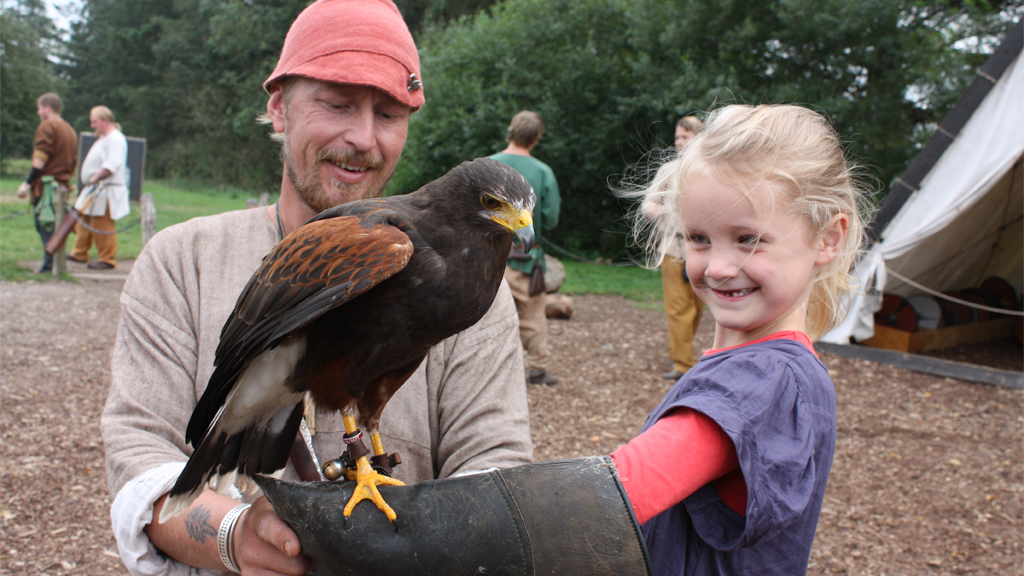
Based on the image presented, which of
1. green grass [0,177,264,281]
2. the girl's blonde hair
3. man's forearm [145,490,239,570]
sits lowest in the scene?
green grass [0,177,264,281]

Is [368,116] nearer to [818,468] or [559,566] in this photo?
[559,566]

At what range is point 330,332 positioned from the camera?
148cm

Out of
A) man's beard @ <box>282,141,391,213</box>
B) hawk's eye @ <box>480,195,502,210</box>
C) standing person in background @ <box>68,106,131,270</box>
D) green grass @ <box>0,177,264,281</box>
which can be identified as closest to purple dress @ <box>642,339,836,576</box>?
hawk's eye @ <box>480,195,502,210</box>

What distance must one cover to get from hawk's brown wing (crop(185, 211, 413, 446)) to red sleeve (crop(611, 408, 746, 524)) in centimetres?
59

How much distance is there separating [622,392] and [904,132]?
1001cm

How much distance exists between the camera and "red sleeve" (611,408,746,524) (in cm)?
113

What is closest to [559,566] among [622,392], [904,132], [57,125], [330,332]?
[330,332]

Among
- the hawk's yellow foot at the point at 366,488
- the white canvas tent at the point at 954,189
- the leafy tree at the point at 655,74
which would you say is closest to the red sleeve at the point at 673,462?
the hawk's yellow foot at the point at 366,488

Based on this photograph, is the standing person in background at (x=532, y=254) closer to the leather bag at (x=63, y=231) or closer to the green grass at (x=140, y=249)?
the green grass at (x=140, y=249)

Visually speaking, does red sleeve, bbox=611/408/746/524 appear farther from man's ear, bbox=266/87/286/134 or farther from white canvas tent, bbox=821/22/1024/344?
white canvas tent, bbox=821/22/1024/344

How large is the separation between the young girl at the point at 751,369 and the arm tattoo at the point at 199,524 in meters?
0.93

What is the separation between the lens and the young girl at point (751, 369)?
1.13 metres

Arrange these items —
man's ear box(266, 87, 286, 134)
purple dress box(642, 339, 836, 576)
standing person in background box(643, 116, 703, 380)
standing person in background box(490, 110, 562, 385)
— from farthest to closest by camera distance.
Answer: standing person in background box(643, 116, 703, 380) < standing person in background box(490, 110, 562, 385) < man's ear box(266, 87, 286, 134) < purple dress box(642, 339, 836, 576)

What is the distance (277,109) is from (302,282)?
0.92 metres
